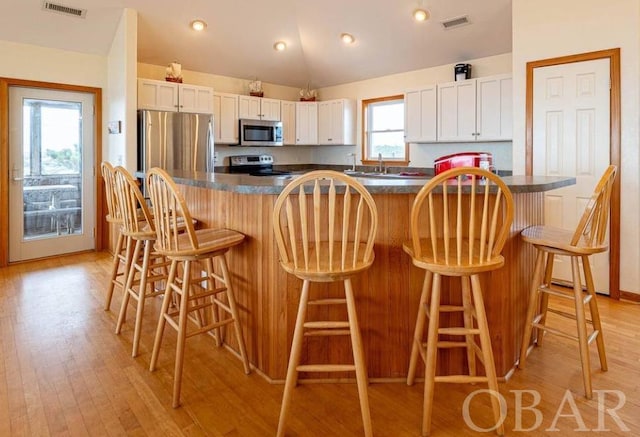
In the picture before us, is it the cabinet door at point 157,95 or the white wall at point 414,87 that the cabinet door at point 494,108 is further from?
the cabinet door at point 157,95

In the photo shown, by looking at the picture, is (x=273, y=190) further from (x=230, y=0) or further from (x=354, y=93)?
(x=354, y=93)

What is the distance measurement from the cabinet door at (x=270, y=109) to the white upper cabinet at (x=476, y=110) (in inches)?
95.4

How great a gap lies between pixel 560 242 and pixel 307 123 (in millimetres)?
4874

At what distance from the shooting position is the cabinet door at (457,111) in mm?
4734

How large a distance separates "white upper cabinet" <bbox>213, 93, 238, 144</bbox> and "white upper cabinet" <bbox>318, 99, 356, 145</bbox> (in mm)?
1333

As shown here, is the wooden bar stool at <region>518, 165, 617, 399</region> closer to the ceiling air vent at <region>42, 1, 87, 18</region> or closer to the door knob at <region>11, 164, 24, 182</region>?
the ceiling air vent at <region>42, 1, 87, 18</region>

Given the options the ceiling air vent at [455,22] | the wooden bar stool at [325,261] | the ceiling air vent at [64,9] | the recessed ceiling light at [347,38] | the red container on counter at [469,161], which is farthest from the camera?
the recessed ceiling light at [347,38]

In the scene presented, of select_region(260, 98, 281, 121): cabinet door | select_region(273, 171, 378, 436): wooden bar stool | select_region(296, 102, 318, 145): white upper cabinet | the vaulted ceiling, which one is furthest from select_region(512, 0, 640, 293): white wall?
select_region(260, 98, 281, 121): cabinet door

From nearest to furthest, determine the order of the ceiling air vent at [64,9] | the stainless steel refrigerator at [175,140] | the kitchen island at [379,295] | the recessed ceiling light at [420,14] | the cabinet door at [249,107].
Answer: the kitchen island at [379,295] → the ceiling air vent at [64,9] → the recessed ceiling light at [420,14] → the stainless steel refrigerator at [175,140] → the cabinet door at [249,107]

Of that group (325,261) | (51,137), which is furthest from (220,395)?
(51,137)

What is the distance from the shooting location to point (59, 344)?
266 centimetres

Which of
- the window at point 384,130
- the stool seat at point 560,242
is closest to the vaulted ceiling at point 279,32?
the window at point 384,130

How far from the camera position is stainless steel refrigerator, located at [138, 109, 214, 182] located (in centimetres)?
459

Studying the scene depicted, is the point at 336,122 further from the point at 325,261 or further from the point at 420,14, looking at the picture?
the point at 325,261
